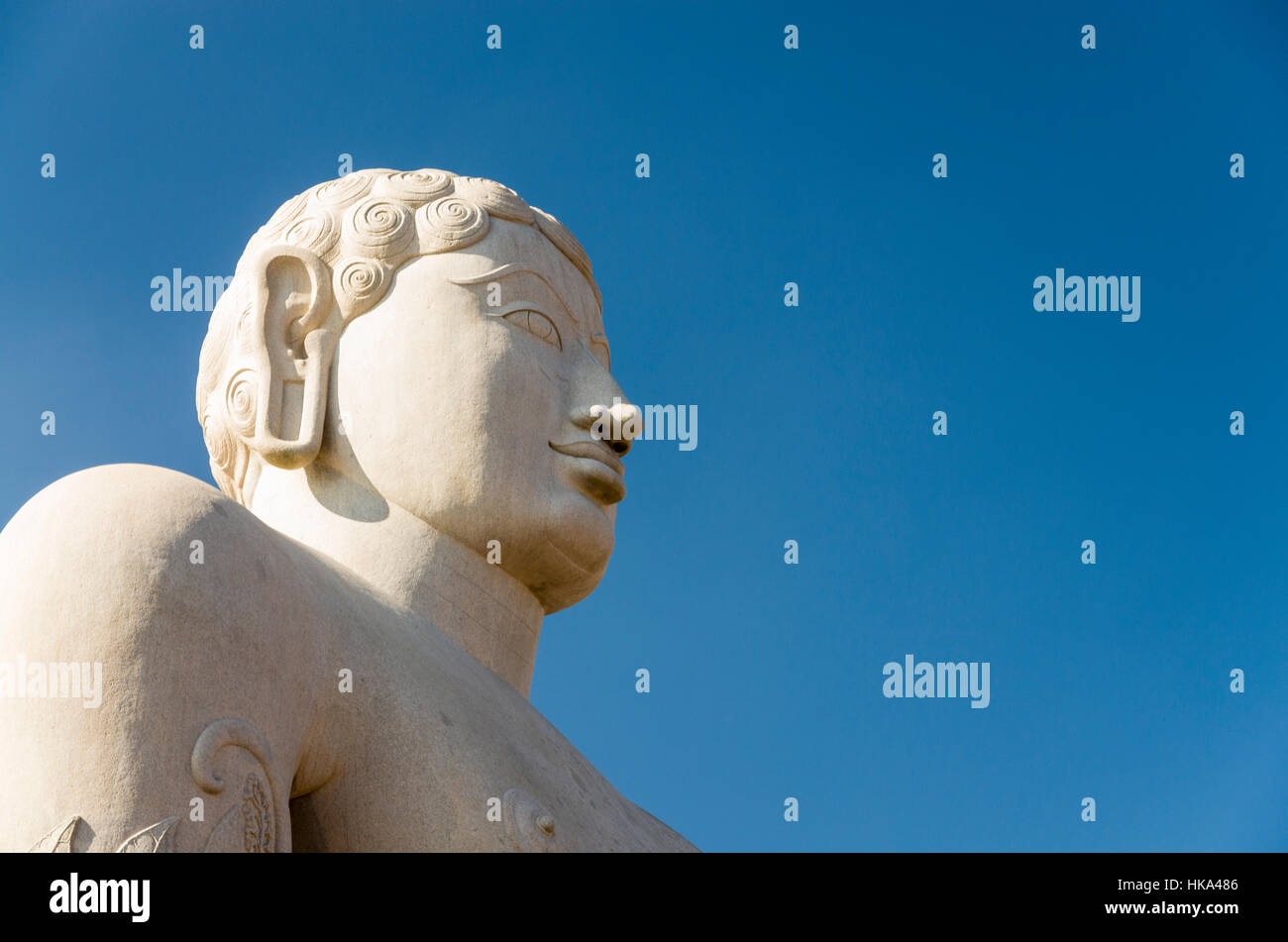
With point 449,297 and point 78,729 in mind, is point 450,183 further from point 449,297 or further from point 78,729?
point 78,729

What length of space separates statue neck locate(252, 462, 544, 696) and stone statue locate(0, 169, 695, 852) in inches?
0.5

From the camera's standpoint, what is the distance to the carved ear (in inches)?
289

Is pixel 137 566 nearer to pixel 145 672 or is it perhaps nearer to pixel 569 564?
pixel 145 672

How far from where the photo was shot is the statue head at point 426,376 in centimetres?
736

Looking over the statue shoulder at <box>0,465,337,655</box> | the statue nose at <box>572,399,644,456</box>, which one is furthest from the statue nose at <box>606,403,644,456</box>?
the statue shoulder at <box>0,465,337,655</box>

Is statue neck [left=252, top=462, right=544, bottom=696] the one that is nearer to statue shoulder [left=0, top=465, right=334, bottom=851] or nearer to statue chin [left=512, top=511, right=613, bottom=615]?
statue chin [left=512, top=511, right=613, bottom=615]

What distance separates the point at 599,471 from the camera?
25.3 ft

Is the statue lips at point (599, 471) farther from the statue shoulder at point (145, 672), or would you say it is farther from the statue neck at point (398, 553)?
the statue shoulder at point (145, 672)

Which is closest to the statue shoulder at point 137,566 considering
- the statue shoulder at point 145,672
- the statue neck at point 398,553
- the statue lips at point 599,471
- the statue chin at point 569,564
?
the statue shoulder at point 145,672

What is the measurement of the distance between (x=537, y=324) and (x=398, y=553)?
1312 mm

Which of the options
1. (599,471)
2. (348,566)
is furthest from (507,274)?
(348,566)

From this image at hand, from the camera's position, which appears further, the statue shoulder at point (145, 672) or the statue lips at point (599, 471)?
the statue lips at point (599, 471)

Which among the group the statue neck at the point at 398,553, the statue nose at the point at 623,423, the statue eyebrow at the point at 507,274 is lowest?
the statue neck at the point at 398,553
